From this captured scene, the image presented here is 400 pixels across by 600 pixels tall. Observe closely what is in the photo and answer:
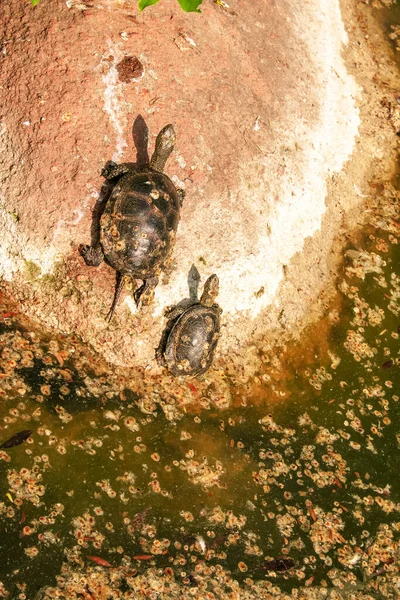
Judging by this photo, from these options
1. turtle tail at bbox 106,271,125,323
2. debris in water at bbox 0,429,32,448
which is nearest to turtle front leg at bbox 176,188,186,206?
turtle tail at bbox 106,271,125,323

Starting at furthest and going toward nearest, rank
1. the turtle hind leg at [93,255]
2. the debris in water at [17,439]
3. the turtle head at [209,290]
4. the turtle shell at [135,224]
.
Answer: the turtle head at [209,290] < the turtle hind leg at [93,255] < the turtle shell at [135,224] < the debris in water at [17,439]

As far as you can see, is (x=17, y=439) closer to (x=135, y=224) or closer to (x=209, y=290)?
(x=135, y=224)

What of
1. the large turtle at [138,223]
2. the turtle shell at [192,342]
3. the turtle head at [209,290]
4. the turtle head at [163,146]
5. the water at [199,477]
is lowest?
the water at [199,477]

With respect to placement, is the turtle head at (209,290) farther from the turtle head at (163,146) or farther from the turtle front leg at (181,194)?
the turtle head at (163,146)

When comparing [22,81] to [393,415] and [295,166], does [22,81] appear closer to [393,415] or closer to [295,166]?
[295,166]

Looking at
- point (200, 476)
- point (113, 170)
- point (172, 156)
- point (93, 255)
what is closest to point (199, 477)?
point (200, 476)

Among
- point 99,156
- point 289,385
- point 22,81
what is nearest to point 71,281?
point 99,156

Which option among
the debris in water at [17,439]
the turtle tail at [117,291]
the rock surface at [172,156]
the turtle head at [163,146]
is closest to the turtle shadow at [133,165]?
the rock surface at [172,156]
